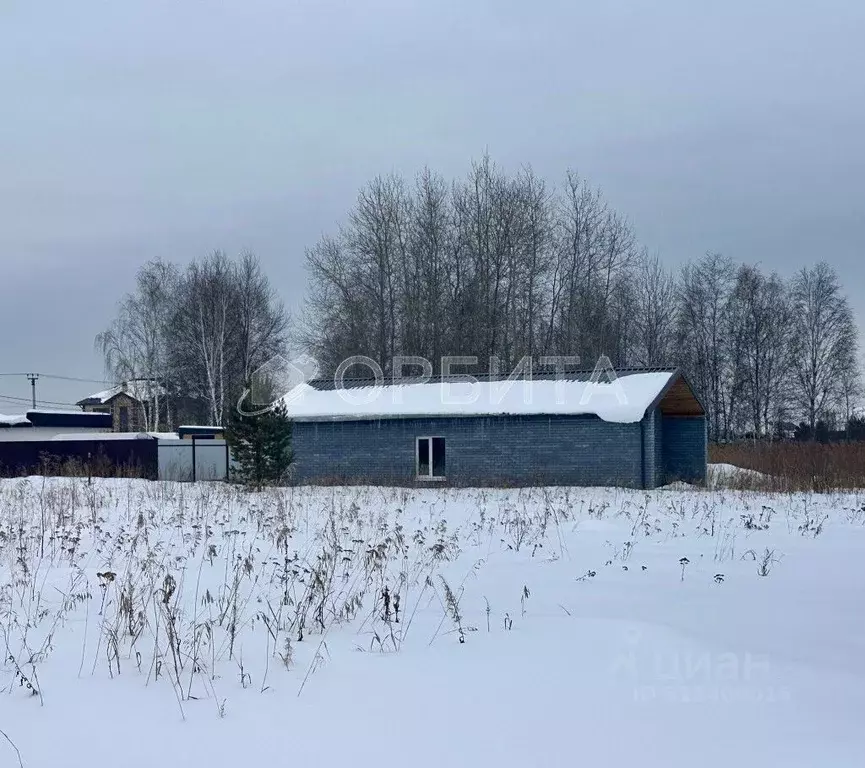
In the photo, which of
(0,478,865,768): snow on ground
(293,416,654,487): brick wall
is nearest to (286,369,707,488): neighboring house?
(293,416,654,487): brick wall

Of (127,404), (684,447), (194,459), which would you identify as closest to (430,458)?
(684,447)

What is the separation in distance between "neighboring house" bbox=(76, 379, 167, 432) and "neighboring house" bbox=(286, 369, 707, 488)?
23.4m

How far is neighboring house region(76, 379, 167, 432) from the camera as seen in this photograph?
48.2 metres

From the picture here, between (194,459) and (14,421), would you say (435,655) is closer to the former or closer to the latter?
(194,459)

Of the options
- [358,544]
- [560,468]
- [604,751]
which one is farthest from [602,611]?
[560,468]

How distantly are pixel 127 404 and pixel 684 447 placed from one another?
40924 mm

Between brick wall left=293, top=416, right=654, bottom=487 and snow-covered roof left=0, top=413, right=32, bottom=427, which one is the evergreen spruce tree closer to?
brick wall left=293, top=416, right=654, bottom=487

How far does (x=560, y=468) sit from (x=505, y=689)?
62.2ft

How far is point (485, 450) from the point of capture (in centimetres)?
2423

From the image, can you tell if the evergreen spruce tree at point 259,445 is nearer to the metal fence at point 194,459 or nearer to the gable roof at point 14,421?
the metal fence at point 194,459

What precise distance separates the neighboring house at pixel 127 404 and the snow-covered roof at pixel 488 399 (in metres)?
22.8

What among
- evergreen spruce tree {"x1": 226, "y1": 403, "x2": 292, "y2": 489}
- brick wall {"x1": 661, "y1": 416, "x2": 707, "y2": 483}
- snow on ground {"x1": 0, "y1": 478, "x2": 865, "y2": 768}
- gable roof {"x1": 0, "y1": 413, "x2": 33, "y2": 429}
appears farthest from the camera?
gable roof {"x1": 0, "y1": 413, "x2": 33, "y2": 429}

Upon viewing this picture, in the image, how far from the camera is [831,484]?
1880 centimetres

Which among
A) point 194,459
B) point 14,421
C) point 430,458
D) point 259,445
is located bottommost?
point 194,459
